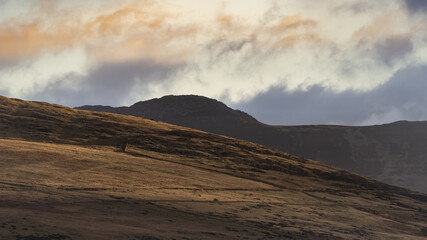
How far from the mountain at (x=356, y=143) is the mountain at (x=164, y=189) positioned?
69.0 m

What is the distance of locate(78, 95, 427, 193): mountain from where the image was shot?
14625 cm

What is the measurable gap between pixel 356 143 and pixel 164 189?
132 metres

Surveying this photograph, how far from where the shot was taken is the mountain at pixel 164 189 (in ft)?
112

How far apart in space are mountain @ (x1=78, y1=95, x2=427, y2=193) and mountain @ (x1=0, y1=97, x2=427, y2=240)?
69026mm

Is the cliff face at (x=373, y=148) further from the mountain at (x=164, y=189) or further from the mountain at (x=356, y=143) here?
the mountain at (x=164, y=189)

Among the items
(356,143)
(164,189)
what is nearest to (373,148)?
(356,143)

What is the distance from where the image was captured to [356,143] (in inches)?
6604

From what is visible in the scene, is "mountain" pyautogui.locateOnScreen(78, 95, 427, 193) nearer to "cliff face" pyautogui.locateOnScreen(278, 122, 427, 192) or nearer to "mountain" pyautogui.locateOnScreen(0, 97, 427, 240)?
"cliff face" pyautogui.locateOnScreen(278, 122, 427, 192)

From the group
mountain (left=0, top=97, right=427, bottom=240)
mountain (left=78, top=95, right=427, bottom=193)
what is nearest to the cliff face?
mountain (left=78, top=95, right=427, bottom=193)

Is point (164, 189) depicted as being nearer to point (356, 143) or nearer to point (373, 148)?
point (373, 148)

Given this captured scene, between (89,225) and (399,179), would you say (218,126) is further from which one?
(89,225)

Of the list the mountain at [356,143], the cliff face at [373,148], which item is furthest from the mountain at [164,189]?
the mountain at [356,143]

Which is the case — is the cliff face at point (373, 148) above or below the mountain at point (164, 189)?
above

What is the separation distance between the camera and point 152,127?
95938 mm
